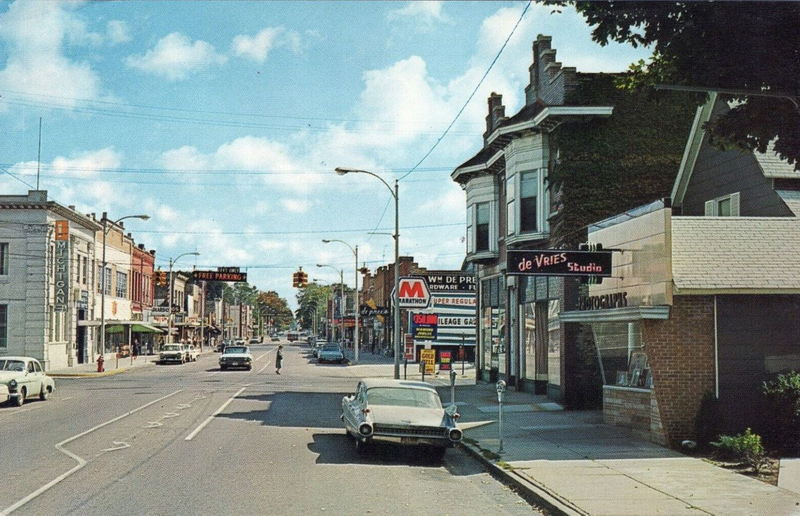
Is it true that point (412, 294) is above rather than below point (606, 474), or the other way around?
above

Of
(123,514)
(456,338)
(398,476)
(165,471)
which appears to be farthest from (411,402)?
(456,338)

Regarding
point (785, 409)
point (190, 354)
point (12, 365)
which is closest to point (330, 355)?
point (190, 354)

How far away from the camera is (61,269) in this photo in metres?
48.4

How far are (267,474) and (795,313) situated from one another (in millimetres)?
10077

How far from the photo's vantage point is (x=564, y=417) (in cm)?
2155

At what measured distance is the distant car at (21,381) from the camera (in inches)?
966

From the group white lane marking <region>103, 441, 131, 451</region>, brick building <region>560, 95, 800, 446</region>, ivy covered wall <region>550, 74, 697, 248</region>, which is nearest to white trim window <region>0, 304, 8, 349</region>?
ivy covered wall <region>550, 74, 697, 248</region>

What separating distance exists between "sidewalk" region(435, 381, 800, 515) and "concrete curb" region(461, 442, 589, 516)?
0.01 m

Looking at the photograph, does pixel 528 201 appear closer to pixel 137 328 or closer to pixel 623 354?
pixel 623 354

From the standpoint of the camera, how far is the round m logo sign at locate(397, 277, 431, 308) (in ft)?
85.1

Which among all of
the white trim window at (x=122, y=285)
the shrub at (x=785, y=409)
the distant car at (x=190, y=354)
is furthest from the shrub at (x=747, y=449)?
the white trim window at (x=122, y=285)

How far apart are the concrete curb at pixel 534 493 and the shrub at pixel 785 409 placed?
5.03m

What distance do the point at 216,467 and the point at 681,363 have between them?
857 centimetres

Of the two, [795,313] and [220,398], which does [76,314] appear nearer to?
[220,398]
